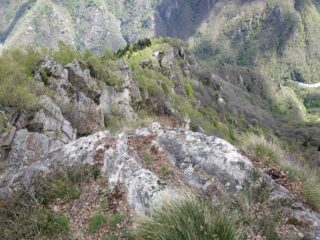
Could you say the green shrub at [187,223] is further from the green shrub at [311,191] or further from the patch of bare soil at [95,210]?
the green shrub at [311,191]

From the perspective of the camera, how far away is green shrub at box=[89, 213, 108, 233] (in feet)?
39.5

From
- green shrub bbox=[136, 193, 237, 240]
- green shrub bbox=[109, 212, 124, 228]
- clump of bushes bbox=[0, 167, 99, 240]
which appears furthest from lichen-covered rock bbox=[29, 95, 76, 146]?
green shrub bbox=[136, 193, 237, 240]

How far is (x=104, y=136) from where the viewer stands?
1739 centimetres

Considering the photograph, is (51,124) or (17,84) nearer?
(51,124)

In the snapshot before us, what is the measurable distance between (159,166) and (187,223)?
5481 millimetres

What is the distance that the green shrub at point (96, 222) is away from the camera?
1204 centimetres

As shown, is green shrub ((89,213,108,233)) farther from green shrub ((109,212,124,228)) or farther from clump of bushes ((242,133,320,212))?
clump of bushes ((242,133,320,212))

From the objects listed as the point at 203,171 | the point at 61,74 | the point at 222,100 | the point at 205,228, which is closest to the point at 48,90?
the point at 61,74

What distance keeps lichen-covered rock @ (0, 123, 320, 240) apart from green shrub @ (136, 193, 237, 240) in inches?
70.6

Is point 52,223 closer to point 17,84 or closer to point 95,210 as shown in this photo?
point 95,210

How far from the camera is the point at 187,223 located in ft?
29.2

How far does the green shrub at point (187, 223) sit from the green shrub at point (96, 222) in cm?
248

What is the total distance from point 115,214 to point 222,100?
144 meters

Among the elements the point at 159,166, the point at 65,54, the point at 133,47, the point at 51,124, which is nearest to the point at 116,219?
the point at 159,166
